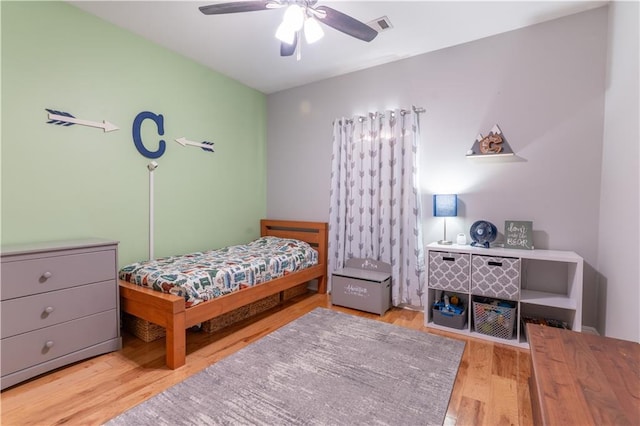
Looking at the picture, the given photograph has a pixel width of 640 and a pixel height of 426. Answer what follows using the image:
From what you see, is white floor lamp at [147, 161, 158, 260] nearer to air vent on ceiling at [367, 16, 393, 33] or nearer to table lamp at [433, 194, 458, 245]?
air vent on ceiling at [367, 16, 393, 33]

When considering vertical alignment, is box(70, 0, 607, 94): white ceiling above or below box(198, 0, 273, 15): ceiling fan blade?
above

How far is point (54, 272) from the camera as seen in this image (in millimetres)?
2002

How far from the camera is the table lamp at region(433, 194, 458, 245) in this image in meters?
2.88

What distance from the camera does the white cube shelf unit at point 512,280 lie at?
2408 mm

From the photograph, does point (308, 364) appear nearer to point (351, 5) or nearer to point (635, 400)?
point (635, 400)

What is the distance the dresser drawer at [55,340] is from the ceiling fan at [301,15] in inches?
91.3

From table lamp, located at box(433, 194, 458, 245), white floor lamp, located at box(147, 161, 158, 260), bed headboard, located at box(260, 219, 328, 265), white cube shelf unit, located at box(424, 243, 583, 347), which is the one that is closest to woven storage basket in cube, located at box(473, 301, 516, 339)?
white cube shelf unit, located at box(424, 243, 583, 347)

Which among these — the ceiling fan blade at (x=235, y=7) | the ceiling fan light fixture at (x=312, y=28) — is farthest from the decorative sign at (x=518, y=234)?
the ceiling fan blade at (x=235, y=7)

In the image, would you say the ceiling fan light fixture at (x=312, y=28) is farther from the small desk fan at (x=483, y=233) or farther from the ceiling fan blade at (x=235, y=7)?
the small desk fan at (x=483, y=233)

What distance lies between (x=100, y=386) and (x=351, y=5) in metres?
3.31

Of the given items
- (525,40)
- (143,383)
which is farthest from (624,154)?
(143,383)

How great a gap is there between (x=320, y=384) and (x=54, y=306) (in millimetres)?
1871

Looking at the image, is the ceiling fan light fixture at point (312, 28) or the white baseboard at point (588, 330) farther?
the white baseboard at point (588, 330)

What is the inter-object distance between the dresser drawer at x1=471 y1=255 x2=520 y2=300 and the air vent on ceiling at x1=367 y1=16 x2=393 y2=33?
7.31ft
